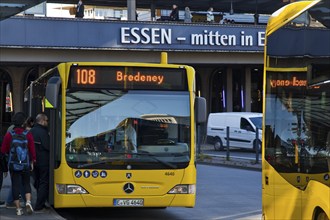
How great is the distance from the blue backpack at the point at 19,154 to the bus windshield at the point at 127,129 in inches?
34.1

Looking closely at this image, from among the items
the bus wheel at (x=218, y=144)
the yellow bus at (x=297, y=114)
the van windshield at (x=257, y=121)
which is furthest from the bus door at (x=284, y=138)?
the bus wheel at (x=218, y=144)

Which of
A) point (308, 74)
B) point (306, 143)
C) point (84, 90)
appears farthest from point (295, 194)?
point (84, 90)

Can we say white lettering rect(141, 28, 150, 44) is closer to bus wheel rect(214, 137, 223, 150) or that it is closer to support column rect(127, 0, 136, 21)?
support column rect(127, 0, 136, 21)

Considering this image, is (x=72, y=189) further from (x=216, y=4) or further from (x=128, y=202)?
(x=216, y=4)

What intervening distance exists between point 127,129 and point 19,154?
1.83m

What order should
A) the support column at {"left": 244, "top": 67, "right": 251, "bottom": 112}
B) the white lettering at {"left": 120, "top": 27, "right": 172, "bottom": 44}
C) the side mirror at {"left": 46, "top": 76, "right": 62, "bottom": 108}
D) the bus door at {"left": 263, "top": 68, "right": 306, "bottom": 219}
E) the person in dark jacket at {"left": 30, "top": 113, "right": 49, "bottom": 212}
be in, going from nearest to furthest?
1. the bus door at {"left": 263, "top": 68, "right": 306, "bottom": 219}
2. the side mirror at {"left": 46, "top": 76, "right": 62, "bottom": 108}
3. the person in dark jacket at {"left": 30, "top": 113, "right": 49, "bottom": 212}
4. the white lettering at {"left": 120, "top": 27, "right": 172, "bottom": 44}
5. the support column at {"left": 244, "top": 67, "right": 251, "bottom": 112}

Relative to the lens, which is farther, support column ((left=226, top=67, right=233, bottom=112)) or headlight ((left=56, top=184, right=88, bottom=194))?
support column ((left=226, top=67, right=233, bottom=112))

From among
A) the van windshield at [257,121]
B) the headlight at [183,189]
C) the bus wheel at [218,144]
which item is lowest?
the bus wheel at [218,144]

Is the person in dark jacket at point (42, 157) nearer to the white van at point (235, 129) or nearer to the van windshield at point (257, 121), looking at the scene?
the white van at point (235, 129)

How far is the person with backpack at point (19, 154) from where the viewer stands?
10.4 metres

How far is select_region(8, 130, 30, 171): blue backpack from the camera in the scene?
10.4 m

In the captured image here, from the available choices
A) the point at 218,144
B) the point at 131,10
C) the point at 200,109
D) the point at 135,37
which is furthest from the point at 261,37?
the point at 200,109

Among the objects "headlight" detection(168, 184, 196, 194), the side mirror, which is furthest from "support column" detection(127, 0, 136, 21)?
"headlight" detection(168, 184, 196, 194)

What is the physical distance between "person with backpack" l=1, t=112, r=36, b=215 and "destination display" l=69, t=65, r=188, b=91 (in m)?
1.17
